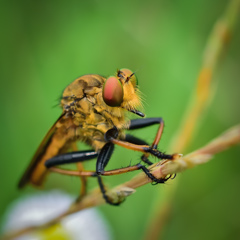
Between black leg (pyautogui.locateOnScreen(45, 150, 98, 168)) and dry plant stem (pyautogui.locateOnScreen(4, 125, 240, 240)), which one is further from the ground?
black leg (pyautogui.locateOnScreen(45, 150, 98, 168))

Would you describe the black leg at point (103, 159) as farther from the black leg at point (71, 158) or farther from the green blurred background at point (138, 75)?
the green blurred background at point (138, 75)

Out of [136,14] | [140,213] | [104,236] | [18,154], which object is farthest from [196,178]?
[136,14]

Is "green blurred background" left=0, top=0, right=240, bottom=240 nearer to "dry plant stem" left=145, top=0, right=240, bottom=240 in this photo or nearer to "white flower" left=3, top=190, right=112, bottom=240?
"white flower" left=3, top=190, right=112, bottom=240

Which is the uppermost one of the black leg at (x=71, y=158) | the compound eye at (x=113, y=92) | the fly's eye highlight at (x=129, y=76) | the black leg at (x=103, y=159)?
the fly's eye highlight at (x=129, y=76)

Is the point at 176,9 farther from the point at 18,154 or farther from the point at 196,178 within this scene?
the point at 18,154

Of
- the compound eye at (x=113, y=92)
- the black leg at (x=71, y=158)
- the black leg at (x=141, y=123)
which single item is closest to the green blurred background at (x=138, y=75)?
the black leg at (x=71, y=158)

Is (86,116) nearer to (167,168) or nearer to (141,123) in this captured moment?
(141,123)

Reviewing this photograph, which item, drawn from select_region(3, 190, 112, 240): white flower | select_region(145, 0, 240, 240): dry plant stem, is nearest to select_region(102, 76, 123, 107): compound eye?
select_region(145, 0, 240, 240): dry plant stem
